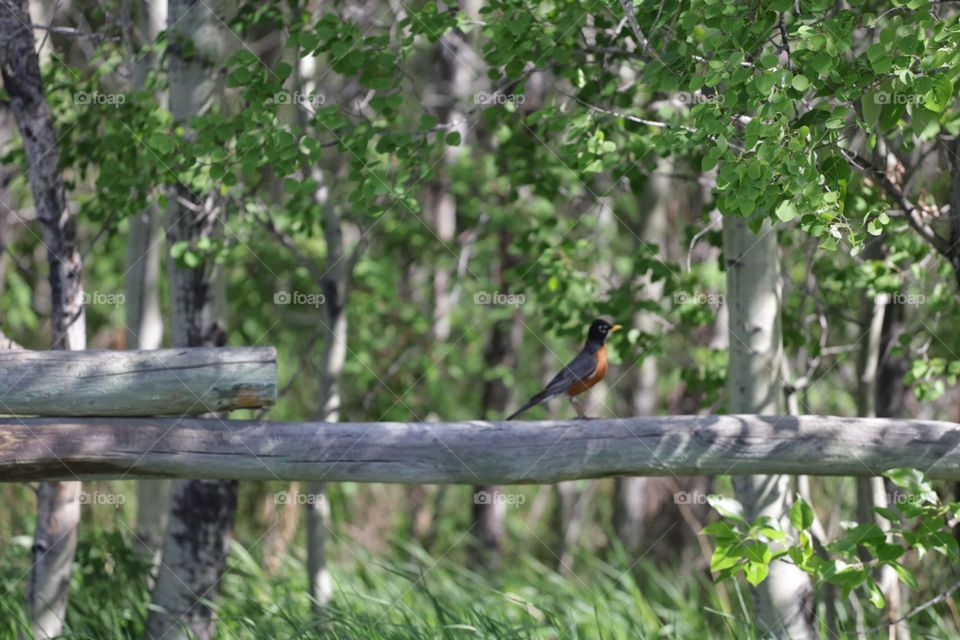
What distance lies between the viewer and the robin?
5.47 meters

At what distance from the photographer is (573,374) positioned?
5496mm

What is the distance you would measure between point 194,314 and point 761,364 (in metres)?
A: 2.95

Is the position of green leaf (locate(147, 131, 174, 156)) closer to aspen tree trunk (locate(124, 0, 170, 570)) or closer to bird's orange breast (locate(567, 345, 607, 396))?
aspen tree trunk (locate(124, 0, 170, 570))

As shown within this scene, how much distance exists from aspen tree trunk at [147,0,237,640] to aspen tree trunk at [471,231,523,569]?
10.9 feet

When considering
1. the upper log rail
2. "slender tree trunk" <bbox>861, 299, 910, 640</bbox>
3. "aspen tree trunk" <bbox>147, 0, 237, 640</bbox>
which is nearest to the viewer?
the upper log rail

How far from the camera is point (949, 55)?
344 centimetres

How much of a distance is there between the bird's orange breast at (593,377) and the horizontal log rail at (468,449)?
4.42 ft

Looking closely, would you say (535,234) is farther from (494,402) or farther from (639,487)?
(639,487)

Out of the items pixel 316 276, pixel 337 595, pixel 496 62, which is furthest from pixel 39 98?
pixel 337 595

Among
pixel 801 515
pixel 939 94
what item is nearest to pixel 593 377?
pixel 801 515

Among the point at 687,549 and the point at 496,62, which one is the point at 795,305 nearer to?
the point at 496,62

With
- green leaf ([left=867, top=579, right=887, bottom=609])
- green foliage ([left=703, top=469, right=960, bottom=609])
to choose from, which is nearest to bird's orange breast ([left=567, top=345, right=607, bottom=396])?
green foliage ([left=703, top=469, right=960, bottom=609])

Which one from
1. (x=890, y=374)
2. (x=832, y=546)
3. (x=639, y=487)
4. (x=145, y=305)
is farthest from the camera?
(x=639, y=487)

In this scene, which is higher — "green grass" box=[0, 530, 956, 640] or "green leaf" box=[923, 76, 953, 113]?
"green leaf" box=[923, 76, 953, 113]
